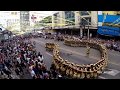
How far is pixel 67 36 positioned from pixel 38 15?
375 centimetres

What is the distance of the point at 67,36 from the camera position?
20.2 metres

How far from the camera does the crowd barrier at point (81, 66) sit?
16.1 meters

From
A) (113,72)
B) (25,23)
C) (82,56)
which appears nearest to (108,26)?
(82,56)

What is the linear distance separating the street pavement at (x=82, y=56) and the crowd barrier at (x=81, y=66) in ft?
0.99

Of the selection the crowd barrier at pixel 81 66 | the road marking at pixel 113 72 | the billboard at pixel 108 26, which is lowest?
the road marking at pixel 113 72

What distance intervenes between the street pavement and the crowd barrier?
0.30 m

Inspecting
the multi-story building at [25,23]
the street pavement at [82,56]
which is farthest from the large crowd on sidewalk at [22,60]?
the multi-story building at [25,23]

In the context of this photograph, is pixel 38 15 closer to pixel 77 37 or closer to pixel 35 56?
pixel 35 56

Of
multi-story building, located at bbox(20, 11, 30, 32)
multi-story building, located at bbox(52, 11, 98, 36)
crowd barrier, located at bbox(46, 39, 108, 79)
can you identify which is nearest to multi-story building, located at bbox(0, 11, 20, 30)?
multi-story building, located at bbox(20, 11, 30, 32)

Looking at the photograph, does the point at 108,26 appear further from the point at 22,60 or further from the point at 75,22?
the point at 22,60

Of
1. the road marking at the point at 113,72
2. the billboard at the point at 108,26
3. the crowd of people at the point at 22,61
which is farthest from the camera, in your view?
the billboard at the point at 108,26

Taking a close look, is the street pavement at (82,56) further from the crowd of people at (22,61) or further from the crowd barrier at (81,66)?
the crowd of people at (22,61)

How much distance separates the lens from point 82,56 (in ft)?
64.2
